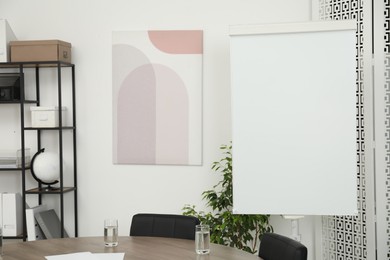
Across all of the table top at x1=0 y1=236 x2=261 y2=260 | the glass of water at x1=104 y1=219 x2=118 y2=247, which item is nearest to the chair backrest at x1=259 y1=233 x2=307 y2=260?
the table top at x1=0 y1=236 x2=261 y2=260

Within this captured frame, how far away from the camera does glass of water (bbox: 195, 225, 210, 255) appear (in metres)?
3.17

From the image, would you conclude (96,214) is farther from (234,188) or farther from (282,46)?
(282,46)

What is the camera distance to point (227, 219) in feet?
15.4

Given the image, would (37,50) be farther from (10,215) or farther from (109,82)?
(10,215)

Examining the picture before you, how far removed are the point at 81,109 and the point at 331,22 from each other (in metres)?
2.20

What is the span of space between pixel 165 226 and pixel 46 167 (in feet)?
4.66

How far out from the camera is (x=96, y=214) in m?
5.23

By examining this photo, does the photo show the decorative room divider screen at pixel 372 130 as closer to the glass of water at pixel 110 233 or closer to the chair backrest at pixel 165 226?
the chair backrest at pixel 165 226

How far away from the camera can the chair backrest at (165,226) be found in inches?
153

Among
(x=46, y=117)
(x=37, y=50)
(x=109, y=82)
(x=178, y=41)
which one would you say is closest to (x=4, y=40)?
(x=37, y=50)

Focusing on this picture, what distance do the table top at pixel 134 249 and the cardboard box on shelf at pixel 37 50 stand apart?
5.97 feet

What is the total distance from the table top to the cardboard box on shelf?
1.82m

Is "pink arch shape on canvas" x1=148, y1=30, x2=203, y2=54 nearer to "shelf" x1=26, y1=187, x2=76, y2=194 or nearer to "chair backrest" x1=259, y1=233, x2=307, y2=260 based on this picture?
"shelf" x1=26, y1=187, x2=76, y2=194

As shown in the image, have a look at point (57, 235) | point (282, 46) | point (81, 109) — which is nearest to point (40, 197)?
point (57, 235)
